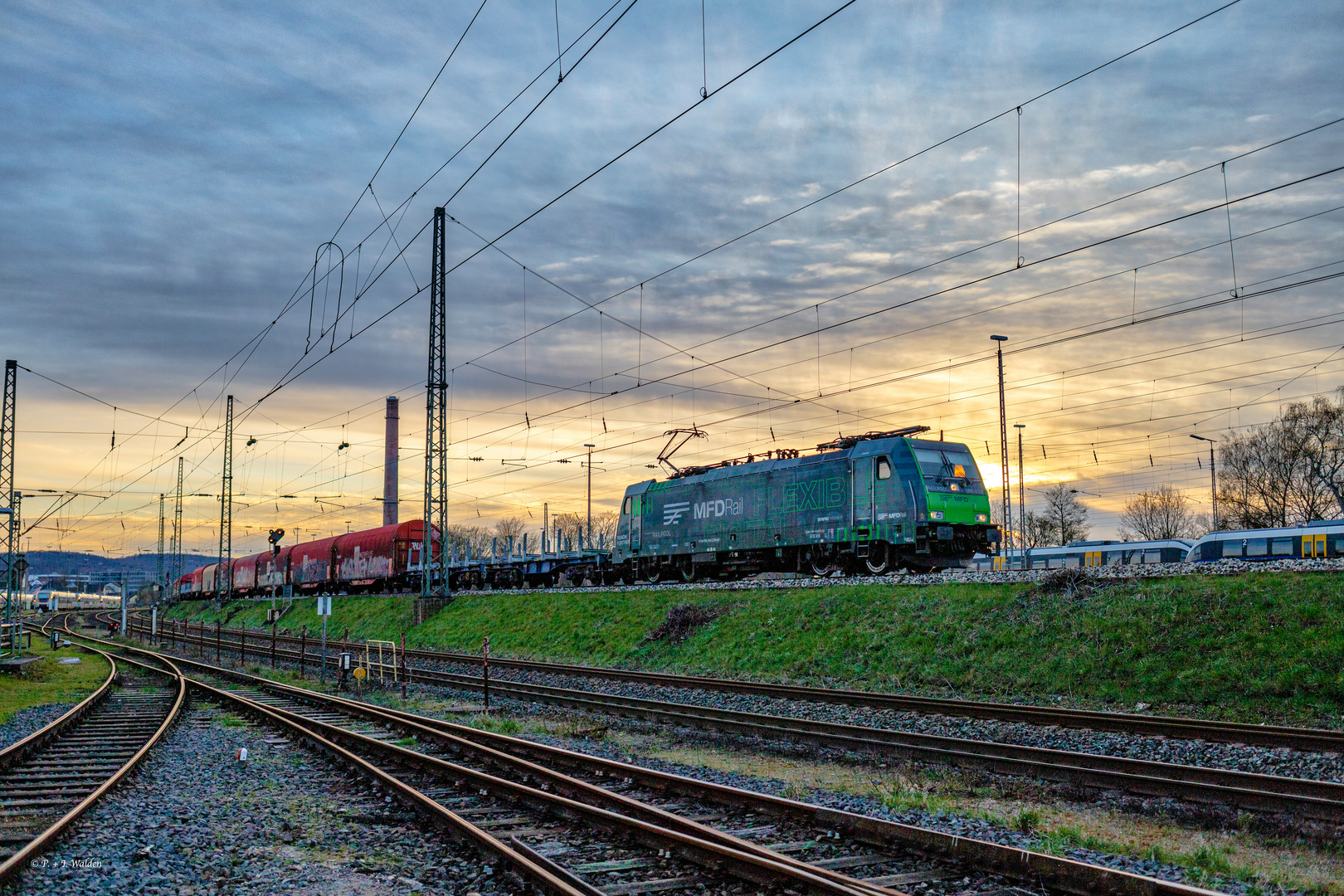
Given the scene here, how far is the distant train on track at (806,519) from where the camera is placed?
2741 centimetres

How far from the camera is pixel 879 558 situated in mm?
28797

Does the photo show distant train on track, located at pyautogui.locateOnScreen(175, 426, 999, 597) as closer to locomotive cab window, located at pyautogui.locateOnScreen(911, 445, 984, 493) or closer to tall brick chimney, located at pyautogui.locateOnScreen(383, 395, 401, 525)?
locomotive cab window, located at pyautogui.locateOnScreen(911, 445, 984, 493)

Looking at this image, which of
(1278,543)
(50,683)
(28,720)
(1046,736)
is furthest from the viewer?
(1278,543)

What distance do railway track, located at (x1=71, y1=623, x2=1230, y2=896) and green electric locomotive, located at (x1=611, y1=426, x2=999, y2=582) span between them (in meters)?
16.8

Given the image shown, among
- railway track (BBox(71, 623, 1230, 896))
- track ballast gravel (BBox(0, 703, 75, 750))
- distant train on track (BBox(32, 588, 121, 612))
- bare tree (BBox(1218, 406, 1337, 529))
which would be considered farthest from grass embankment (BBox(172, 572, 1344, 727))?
distant train on track (BBox(32, 588, 121, 612))

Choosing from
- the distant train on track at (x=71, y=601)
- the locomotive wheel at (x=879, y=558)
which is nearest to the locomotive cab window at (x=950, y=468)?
the locomotive wheel at (x=879, y=558)

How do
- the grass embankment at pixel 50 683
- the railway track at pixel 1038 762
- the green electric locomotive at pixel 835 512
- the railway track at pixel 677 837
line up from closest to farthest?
1. the railway track at pixel 677 837
2. the railway track at pixel 1038 762
3. the grass embankment at pixel 50 683
4. the green electric locomotive at pixel 835 512

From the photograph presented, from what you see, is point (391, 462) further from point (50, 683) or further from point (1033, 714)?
point (1033, 714)

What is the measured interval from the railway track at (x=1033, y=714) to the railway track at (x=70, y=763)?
10.8 metres

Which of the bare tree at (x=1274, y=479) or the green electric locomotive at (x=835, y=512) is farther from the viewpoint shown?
the bare tree at (x=1274, y=479)

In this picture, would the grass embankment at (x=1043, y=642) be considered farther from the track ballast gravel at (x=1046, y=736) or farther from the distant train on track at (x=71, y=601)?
the distant train on track at (x=71, y=601)

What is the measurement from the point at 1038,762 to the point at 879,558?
16.5 m

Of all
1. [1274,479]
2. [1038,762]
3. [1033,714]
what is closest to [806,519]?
[1033,714]

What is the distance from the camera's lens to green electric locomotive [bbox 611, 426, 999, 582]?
89.6 feet
